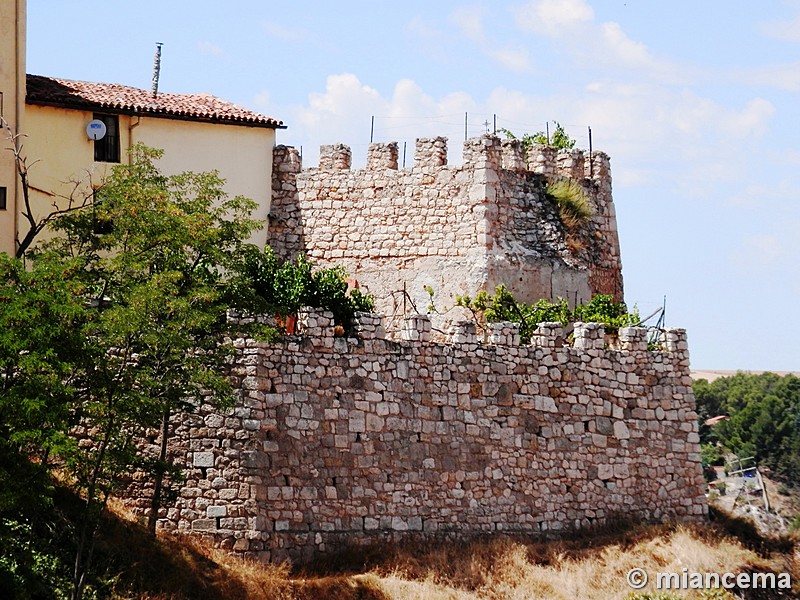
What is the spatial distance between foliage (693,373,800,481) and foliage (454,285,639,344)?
1255 inches

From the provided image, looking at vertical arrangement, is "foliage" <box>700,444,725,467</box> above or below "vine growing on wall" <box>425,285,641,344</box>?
below

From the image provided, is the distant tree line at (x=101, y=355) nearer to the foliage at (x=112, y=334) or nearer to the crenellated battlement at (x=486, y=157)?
the foliage at (x=112, y=334)

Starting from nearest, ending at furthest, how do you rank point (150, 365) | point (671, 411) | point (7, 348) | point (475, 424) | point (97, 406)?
point (7, 348) < point (97, 406) < point (150, 365) < point (475, 424) < point (671, 411)

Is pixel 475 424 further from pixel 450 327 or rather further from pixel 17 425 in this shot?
pixel 17 425

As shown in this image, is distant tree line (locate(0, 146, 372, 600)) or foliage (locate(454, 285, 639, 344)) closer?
distant tree line (locate(0, 146, 372, 600))

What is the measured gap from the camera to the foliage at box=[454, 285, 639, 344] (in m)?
33.3

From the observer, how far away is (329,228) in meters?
35.3

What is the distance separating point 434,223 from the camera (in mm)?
34625

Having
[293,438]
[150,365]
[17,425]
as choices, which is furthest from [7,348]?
[293,438]

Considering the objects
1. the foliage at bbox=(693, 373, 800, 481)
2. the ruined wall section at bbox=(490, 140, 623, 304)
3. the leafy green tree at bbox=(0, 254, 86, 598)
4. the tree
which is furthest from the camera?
the foliage at bbox=(693, 373, 800, 481)

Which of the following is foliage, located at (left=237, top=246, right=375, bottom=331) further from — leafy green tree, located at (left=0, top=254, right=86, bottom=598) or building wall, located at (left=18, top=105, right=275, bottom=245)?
leafy green tree, located at (left=0, top=254, right=86, bottom=598)

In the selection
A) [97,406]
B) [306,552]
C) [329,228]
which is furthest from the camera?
[329,228]

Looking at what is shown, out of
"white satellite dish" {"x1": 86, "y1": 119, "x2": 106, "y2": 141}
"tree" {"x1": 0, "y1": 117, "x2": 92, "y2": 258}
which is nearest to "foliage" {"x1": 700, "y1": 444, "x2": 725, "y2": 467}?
"white satellite dish" {"x1": 86, "y1": 119, "x2": 106, "y2": 141}

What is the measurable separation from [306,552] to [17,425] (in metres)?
7.71
